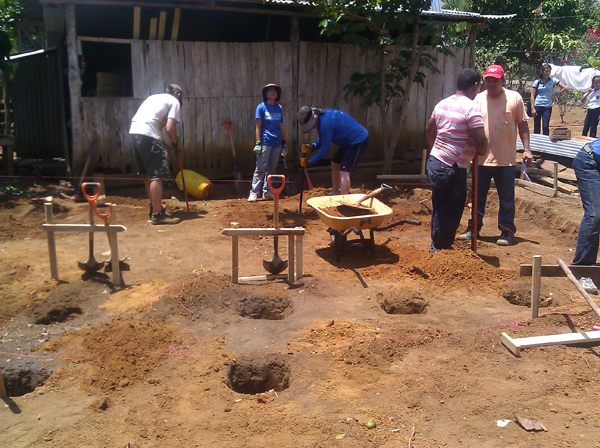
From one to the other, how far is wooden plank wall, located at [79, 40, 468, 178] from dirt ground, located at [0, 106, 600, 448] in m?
3.13

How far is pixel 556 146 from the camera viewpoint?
9.98 metres

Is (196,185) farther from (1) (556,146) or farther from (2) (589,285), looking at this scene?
(1) (556,146)

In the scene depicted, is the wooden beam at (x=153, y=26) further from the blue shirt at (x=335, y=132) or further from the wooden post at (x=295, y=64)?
the blue shirt at (x=335, y=132)

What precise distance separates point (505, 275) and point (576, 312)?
3.18 ft

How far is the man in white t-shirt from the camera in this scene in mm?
7328

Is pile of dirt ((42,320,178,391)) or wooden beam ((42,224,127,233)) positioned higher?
wooden beam ((42,224,127,233))

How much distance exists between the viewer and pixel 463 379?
3705 mm

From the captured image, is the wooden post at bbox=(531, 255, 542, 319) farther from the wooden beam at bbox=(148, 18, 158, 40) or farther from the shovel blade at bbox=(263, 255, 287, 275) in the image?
the wooden beam at bbox=(148, 18, 158, 40)

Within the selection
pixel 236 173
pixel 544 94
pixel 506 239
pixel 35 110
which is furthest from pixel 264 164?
pixel 544 94

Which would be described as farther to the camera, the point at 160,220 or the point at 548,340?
the point at 160,220

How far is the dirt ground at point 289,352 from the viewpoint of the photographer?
3229 millimetres

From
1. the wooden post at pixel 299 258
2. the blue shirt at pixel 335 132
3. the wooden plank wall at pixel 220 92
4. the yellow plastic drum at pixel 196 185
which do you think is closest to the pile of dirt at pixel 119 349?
the wooden post at pixel 299 258

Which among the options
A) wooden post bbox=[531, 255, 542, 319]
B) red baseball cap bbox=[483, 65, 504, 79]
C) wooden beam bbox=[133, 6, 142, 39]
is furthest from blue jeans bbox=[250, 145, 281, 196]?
wooden post bbox=[531, 255, 542, 319]

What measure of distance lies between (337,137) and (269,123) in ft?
6.17
